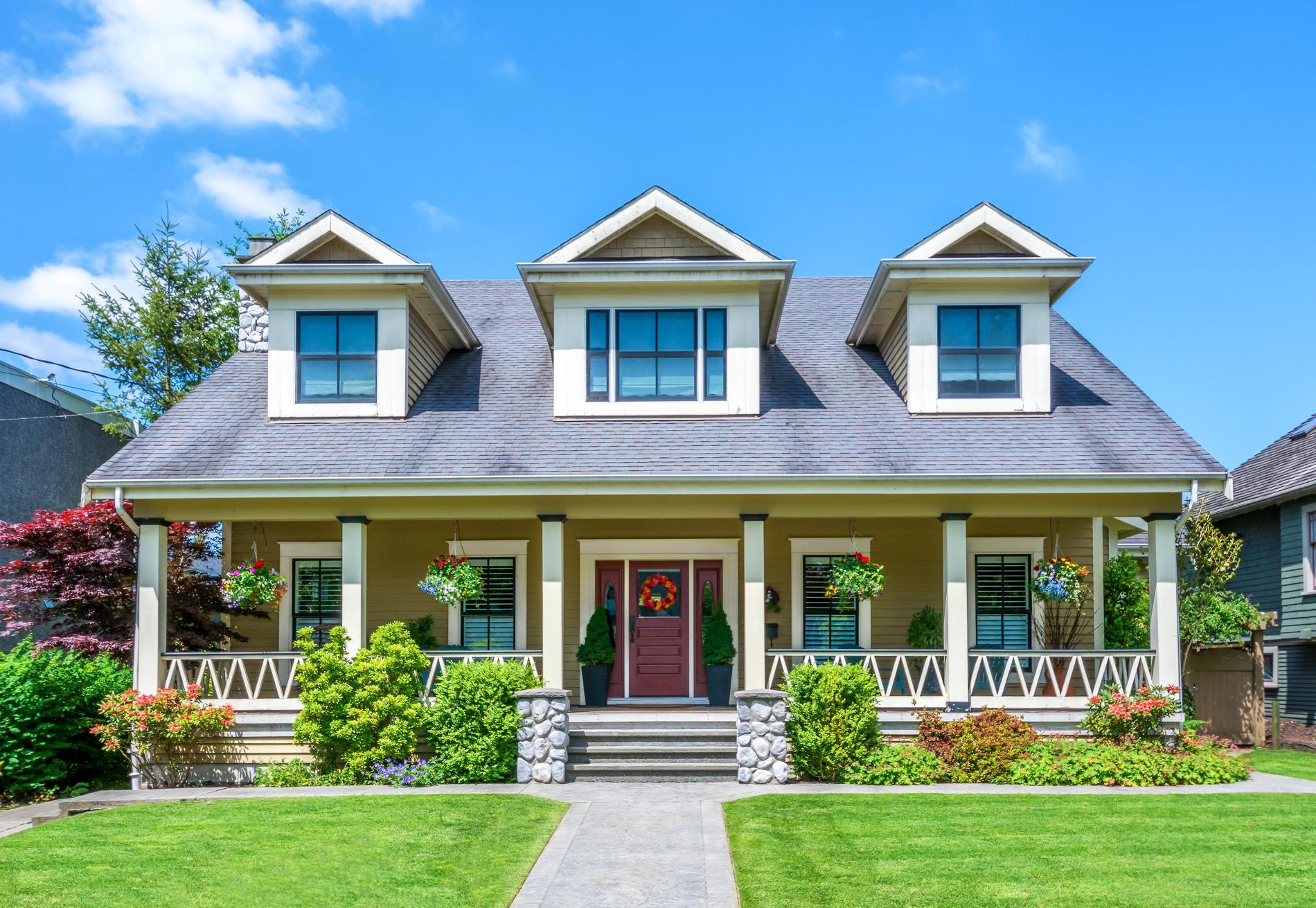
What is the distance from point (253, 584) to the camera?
1386 centimetres

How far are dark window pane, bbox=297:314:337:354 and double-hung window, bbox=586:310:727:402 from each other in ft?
11.2

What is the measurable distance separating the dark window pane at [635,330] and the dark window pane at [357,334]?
328cm

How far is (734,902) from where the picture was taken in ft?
24.4

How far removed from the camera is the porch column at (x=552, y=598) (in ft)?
43.7

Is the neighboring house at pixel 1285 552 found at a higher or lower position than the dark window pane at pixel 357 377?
lower

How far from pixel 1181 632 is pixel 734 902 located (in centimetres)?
1165

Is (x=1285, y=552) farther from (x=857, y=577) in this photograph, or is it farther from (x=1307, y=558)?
(x=857, y=577)

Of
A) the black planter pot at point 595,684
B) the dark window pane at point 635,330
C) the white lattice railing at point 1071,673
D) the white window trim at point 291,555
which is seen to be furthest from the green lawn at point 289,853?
the dark window pane at point 635,330

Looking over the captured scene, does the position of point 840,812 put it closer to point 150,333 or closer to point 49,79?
A: point 49,79

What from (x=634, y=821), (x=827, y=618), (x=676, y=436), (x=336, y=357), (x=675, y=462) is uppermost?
(x=336, y=357)

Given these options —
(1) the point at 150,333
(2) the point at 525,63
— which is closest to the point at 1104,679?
(2) the point at 525,63

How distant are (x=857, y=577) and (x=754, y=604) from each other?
1.44 meters

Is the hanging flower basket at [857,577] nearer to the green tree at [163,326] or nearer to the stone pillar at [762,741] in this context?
the stone pillar at [762,741]

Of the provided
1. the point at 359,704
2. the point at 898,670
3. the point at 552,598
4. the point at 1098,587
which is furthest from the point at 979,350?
the point at 359,704
